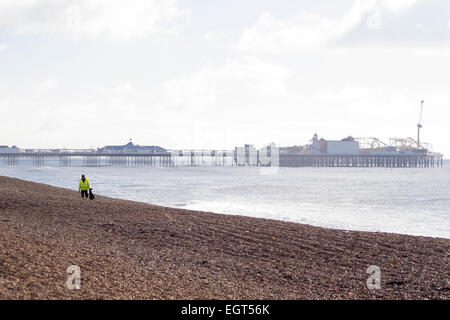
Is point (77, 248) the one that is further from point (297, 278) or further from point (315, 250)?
point (315, 250)

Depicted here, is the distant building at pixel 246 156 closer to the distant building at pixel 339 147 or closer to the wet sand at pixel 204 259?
the distant building at pixel 339 147

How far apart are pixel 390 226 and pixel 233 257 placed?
1116cm

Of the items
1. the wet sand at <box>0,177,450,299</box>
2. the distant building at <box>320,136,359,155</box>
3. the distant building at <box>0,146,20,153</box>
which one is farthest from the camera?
the distant building at <box>0,146,20,153</box>

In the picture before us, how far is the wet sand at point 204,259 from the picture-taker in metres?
7.14

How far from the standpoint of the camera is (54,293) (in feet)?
20.3

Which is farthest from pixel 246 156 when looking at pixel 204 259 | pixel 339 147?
pixel 204 259

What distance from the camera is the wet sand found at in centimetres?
714

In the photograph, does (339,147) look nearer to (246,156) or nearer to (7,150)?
(246,156)

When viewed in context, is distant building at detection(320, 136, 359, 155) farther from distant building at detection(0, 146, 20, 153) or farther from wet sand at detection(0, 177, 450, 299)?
wet sand at detection(0, 177, 450, 299)

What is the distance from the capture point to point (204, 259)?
32.6 feet

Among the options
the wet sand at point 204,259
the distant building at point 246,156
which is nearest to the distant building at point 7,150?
the distant building at point 246,156

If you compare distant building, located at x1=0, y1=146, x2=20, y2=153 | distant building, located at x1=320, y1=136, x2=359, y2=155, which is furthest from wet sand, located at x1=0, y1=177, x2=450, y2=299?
distant building, located at x1=0, y1=146, x2=20, y2=153
